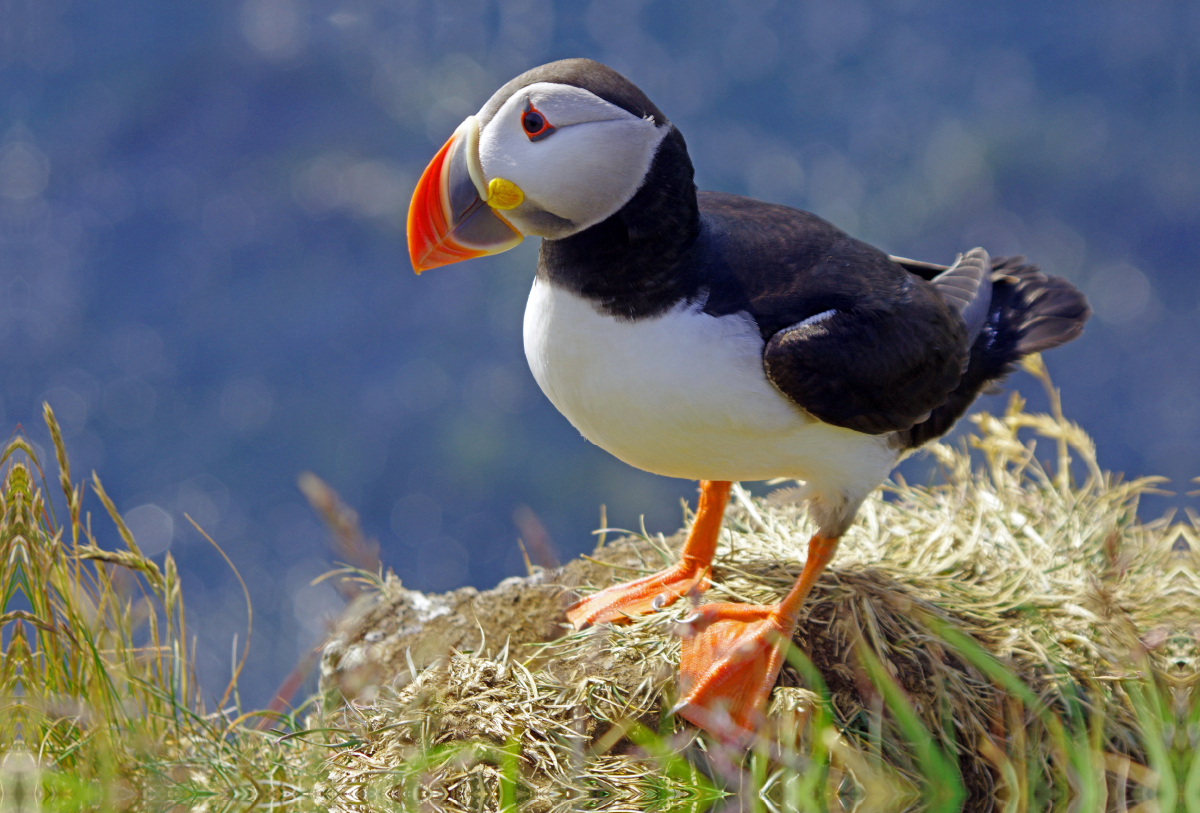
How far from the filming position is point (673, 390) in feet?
8.92

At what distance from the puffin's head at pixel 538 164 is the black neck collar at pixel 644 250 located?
0.04 meters

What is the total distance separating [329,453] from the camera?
32.4ft

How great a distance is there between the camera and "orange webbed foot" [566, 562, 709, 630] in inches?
129

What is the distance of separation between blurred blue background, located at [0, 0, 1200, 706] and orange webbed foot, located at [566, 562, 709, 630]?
19.3 feet

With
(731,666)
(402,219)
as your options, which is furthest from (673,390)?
(402,219)

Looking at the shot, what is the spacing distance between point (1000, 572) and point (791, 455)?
1.05 meters

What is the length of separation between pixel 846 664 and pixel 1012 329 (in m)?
1.45

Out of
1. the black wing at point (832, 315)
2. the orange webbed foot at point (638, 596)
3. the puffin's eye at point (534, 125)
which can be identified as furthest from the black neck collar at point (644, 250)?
the orange webbed foot at point (638, 596)

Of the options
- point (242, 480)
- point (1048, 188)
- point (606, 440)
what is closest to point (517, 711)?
point (606, 440)

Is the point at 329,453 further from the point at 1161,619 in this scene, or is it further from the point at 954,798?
the point at 954,798

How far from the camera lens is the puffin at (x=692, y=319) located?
260cm

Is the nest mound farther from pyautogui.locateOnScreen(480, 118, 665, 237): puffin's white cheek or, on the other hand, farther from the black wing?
pyautogui.locateOnScreen(480, 118, 665, 237): puffin's white cheek

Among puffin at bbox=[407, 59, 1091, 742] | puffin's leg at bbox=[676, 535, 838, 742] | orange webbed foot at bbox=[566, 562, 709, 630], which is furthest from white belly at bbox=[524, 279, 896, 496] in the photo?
orange webbed foot at bbox=[566, 562, 709, 630]

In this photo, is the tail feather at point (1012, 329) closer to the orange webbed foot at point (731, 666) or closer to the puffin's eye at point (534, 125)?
the orange webbed foot at point (731, 666)
